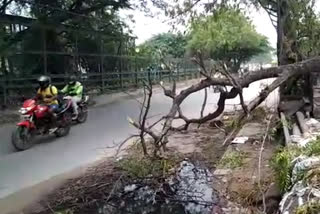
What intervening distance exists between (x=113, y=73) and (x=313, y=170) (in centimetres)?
1826

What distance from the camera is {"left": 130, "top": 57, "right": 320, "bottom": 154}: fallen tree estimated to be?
627 centimetres

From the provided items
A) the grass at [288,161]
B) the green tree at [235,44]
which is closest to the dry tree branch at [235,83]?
the grass at [288,161]

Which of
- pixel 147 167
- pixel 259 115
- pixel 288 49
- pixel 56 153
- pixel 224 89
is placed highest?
pixel 288 49

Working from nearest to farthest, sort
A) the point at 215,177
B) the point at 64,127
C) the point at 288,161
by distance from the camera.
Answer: the point at 288,161 < the point at 215,177 < the point at 64,127

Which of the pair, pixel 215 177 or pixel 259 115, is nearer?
pixel 215 177

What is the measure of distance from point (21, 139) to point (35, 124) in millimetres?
612

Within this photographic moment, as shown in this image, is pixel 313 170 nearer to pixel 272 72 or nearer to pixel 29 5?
pixel 272 72

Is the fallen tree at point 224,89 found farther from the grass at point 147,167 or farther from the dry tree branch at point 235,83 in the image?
the grass at point 147,167

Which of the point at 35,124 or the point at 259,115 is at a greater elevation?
the point at 35,124

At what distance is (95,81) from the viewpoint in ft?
64.5

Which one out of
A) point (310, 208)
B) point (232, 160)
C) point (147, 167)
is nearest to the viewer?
point (310, 208)

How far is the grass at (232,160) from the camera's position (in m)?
6.26

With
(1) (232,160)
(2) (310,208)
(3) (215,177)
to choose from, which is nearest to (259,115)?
(1) (232,160)

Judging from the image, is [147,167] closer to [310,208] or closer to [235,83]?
[235,83]
